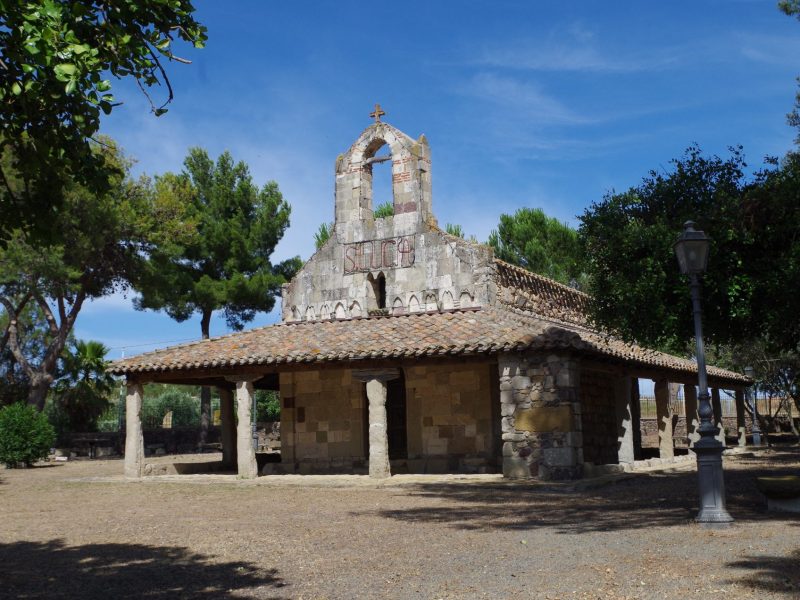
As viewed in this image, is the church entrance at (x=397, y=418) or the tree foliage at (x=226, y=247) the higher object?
the tree foliage at (x=226, y=247)

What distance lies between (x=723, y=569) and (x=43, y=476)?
1930cm

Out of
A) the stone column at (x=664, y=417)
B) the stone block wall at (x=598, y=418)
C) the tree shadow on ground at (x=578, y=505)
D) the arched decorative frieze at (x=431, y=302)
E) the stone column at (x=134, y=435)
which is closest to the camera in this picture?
the tree shadow on ground at (x=578, y=505)

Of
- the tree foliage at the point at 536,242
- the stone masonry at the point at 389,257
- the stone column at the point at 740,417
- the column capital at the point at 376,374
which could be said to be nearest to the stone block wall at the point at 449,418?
the column capital at the point at 376,374

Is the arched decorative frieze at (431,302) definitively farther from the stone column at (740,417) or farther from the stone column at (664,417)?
the stone column at (740,417)

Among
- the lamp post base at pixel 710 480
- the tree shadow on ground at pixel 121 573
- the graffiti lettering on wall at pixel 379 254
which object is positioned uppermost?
the graffiti lettering on wall at pixel 379 254

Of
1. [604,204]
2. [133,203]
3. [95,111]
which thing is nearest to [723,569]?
[95,111]

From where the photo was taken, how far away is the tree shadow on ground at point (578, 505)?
10.5 m

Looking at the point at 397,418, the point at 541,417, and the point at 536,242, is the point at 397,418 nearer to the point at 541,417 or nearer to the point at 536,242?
the point at 541,417

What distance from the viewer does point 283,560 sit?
8.22 metres

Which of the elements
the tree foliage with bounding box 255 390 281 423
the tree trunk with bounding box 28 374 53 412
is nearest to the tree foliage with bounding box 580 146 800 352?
the tree trunk with bounding box 28 374 53 412

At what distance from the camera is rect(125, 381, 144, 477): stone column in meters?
19.9

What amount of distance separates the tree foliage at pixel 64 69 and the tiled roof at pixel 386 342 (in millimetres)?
10075

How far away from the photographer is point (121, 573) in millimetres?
7723

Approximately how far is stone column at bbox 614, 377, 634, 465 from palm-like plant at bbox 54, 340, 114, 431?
21450 mm
